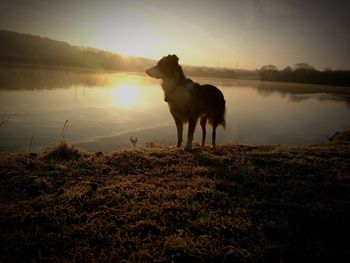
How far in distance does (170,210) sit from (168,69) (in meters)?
5.03

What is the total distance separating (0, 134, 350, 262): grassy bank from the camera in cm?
303

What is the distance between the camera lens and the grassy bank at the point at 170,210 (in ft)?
9.95

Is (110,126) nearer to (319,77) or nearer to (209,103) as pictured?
(209,103)

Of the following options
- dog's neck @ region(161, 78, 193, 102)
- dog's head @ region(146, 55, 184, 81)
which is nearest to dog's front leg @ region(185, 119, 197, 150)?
dog's neck @ region(161, 78, 193, 102)

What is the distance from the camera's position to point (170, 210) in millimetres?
3961

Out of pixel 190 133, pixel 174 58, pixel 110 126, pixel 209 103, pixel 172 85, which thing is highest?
pixel 174 58

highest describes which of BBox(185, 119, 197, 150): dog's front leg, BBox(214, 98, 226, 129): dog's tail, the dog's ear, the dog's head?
the dog's ear

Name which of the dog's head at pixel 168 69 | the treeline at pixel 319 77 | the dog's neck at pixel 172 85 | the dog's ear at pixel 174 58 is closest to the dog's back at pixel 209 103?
the dog's neck at pixel 172 85

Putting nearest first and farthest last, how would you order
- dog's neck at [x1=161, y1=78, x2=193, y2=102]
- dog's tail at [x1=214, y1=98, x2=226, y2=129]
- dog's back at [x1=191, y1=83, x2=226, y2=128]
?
dog's neck at [x1=161, y1=78, x2=193, y2=102]
dog's back at [x1=191, y1=83, x2=226, y2=128]
dog's tail at [x1=214, y1=98, x2=226, y2=129]

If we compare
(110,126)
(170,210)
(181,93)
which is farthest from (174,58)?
(110,126)

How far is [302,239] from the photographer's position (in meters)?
Answer: 3.33

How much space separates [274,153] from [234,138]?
6728 mm

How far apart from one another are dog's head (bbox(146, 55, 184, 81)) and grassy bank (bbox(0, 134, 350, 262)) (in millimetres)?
2776

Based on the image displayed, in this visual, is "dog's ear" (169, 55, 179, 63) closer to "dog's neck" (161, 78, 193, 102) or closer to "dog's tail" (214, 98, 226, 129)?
"dog's neck" (161, 78, 193, 102)
